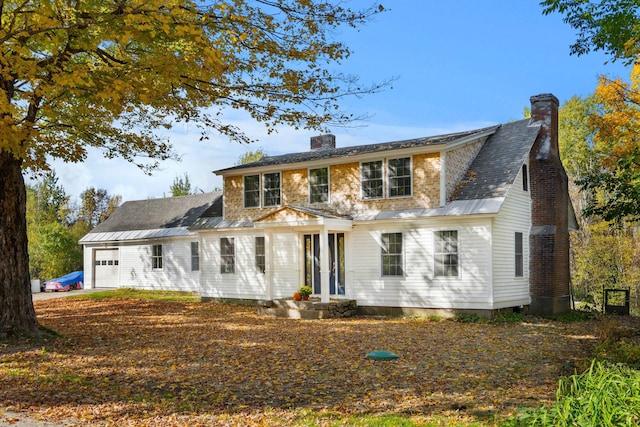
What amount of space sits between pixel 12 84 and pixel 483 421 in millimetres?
12229

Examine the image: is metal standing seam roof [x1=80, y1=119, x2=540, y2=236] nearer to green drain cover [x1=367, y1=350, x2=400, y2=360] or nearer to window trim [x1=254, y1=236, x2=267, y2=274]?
window trim [x1=254, y1=236, x2=267, y2=274]

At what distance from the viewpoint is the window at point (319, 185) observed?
19.8m

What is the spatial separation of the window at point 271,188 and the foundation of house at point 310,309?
4.22m

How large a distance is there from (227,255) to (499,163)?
37.1 ft

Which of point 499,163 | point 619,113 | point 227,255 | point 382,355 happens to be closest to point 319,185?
point 227,255

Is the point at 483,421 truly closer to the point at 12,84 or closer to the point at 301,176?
the point at 12,84

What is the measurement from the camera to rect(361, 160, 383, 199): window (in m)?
18.6

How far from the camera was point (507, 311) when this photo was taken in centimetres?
1728

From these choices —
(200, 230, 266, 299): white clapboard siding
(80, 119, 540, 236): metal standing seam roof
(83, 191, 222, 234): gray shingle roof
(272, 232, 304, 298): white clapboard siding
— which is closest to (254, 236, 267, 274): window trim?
(200, 230, 266, 299): white clapboard siding

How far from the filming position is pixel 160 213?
1246 inches

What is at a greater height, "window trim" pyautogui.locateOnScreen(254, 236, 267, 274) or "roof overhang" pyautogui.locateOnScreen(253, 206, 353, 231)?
"roof overhang" pyautogui.locateOnScreen(253, 206, 353, 231)

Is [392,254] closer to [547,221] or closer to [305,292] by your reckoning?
[305,292]

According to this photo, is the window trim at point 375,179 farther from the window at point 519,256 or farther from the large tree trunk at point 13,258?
the large tree trunk at point 13,258

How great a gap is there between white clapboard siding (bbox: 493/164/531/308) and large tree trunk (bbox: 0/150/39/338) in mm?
13138
